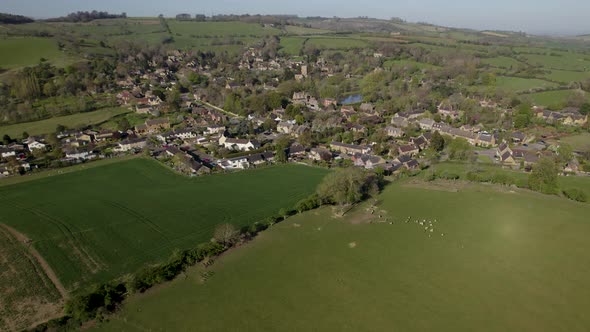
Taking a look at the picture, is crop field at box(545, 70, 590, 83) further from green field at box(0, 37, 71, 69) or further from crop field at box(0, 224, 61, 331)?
green field at box(0, 37, 71, 69)

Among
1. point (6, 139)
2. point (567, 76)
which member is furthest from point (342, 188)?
point (567, 76)

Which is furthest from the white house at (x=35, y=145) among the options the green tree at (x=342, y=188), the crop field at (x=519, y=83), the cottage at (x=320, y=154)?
the crop field at (x=519, y=83)

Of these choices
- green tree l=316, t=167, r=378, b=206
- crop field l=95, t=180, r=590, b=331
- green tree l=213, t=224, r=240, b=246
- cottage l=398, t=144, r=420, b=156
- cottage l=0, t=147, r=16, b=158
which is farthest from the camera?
cottage l=398, t=144, r=420, b=156

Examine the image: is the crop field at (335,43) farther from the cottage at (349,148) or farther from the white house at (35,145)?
the white house at (35,145)

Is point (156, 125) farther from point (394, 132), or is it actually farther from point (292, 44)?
point (292, 44)

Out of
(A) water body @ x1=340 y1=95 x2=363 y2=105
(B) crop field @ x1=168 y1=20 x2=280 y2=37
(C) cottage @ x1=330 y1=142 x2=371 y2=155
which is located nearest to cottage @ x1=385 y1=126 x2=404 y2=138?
Result: (C) cottage @ x1=330 y1=142 x2=371 y2=155

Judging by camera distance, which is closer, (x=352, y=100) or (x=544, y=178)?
(x=544, y=178)

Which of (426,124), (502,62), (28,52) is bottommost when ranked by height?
(426,124)

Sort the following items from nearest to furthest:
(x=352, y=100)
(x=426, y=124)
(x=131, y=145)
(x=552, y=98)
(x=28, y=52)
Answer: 1. (x=131, y=145)
2. (x=426, y=124)
3. (x=552, y=98)
4. (x=352, y=100)
5. (x=28, y=52)
